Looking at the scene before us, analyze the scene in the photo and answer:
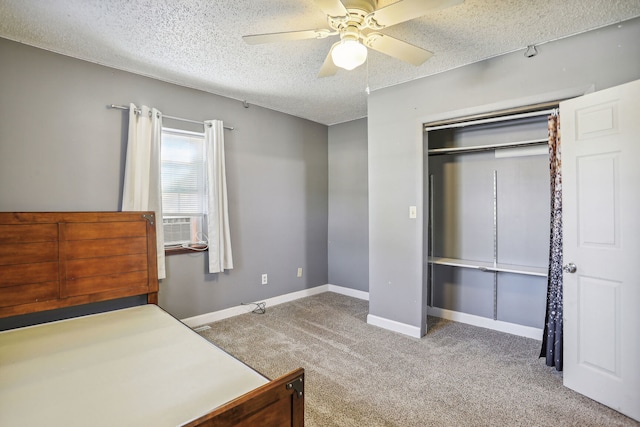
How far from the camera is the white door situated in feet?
6.30

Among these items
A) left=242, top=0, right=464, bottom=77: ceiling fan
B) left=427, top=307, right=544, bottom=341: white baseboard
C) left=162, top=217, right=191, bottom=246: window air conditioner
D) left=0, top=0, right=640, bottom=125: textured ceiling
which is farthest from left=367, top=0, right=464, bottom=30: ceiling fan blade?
left=427, top=307, right=544, bottom=341: white baseboard

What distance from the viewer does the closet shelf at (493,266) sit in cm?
297

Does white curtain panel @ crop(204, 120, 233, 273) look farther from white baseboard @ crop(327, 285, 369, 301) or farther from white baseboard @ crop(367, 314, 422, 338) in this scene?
white baseboard @ crop(327, 285, 369, 301)

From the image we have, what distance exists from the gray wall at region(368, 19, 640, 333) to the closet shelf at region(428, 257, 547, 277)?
1.61 ft

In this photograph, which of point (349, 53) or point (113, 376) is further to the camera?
point (349, 53)

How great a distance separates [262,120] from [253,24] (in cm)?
185

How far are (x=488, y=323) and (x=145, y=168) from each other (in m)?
3.72

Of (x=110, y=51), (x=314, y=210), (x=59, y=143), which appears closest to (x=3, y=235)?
(x=59, y=143)

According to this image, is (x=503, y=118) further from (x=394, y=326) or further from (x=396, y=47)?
(x=394, y=326)

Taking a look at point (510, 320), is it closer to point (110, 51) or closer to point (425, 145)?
point (425, 145)

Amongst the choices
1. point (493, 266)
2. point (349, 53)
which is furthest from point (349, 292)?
point (349, 53)

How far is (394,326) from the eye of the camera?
3.34 m

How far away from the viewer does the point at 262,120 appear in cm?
404

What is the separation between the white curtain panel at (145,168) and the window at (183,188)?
187mm
